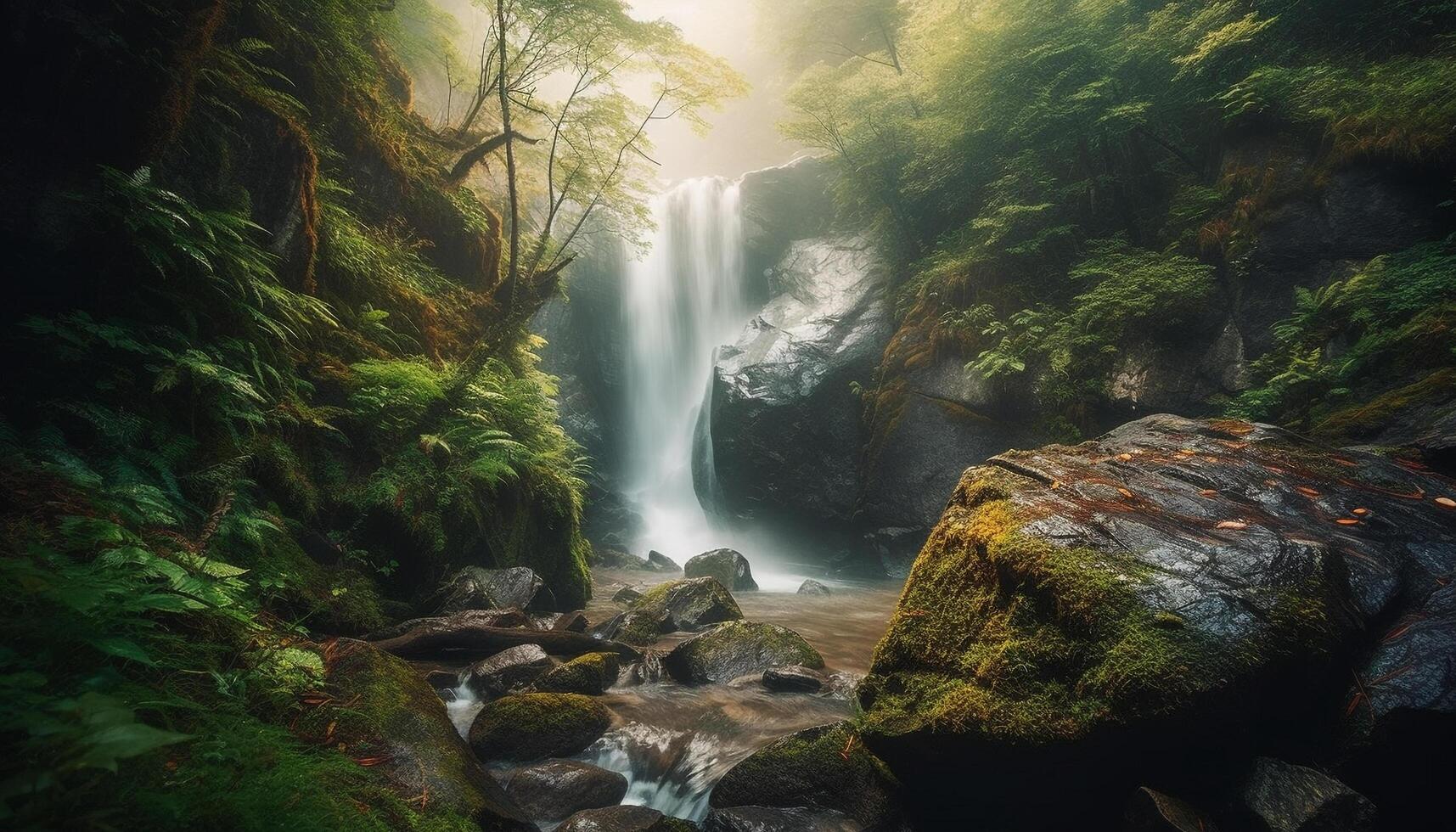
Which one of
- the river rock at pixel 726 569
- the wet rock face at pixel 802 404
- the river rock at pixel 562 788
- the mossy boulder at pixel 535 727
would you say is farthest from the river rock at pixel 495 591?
the wet rock face at pixel 802 404

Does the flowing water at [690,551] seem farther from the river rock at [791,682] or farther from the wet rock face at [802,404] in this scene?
the wet rock face at [802,404]

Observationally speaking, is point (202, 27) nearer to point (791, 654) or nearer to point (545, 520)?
point (545, 520)

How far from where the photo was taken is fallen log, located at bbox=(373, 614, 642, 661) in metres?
4.93

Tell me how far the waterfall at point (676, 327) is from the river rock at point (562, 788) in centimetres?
1625

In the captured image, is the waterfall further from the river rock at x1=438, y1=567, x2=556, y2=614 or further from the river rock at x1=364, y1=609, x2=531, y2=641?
the river rock at x1=364, y1=609, x2=531, y2=641

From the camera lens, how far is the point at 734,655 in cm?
589

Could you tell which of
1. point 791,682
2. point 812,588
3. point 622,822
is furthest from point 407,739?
point 812,588

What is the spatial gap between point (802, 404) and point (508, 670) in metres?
Answer: 11.7

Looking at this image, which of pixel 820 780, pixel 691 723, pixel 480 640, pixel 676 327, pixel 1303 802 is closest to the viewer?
pixel 1303 802

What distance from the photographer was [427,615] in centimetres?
566

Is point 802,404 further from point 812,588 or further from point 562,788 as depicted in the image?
point 562,788

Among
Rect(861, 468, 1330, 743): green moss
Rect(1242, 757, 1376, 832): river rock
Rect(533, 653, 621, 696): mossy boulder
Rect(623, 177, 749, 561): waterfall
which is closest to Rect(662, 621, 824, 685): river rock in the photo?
Rect(533, 653, 621, 696): mossy boulder

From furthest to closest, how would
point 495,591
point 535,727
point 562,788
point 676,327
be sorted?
point 676,327
point 495,591
point 535,727
point 562,788

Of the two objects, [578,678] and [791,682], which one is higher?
[578,678]
